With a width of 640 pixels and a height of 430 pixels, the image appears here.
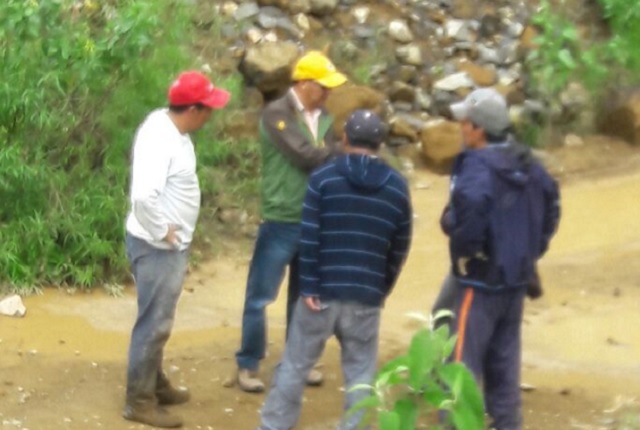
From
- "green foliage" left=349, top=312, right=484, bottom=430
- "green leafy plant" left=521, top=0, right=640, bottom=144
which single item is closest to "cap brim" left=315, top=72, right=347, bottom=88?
"green foliage" left=349, top=312, right=484, bottom=430

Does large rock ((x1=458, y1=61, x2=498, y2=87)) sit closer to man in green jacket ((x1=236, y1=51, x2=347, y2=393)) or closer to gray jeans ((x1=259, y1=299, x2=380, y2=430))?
man in green jacket ((x1=236, y1=51, x2=347, y2=393))

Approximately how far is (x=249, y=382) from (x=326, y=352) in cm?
81

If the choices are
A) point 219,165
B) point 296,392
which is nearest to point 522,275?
point 296,392

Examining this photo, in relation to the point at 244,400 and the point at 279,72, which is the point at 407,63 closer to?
the point at 279,72

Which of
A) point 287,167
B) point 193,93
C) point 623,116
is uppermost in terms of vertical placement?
point 193,93

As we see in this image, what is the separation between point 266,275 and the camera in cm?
658

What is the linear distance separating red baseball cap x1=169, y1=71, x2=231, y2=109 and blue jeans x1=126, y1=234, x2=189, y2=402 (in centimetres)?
68

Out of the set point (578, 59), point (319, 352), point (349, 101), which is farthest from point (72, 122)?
point (578, 59)

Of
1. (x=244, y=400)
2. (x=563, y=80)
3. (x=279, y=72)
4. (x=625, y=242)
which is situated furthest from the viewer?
(x=563, y=80)

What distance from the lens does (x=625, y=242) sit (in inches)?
377

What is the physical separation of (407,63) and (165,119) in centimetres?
634

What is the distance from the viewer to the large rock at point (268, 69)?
10711mm

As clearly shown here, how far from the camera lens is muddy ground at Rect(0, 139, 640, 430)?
659 cm

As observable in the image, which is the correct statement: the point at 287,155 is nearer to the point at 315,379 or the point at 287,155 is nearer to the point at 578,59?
the point at 315,379
